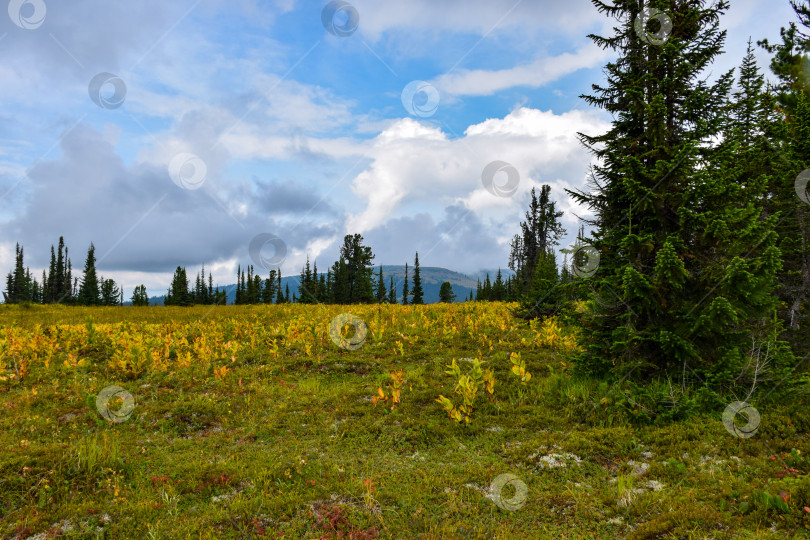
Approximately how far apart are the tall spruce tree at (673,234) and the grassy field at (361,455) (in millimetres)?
1052

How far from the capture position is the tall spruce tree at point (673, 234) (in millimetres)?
6957

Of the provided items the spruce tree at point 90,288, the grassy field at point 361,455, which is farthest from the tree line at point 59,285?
the grassy field at point 361,455

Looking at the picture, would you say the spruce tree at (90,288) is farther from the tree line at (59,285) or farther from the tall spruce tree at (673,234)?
the tall spruce tree at (673,234)

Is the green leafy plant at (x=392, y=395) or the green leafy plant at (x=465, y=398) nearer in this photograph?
the green leafy plant at (x=465, y=398)

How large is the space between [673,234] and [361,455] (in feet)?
23.9

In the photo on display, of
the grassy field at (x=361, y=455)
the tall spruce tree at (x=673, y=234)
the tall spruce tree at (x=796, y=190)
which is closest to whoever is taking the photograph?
the grassy field at (x=361, y=455)

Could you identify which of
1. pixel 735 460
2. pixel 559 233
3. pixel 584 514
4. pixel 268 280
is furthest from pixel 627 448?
pixel 268 280

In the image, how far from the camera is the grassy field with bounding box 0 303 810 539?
13.9 feet

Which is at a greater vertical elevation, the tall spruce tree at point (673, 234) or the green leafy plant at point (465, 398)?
the tall spruce tree at point (673, 234)

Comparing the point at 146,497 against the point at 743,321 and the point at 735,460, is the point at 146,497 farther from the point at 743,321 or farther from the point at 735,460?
the point at 743,321

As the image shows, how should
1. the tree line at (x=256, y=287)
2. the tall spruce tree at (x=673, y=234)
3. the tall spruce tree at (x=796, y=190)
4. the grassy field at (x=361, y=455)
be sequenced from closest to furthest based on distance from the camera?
the grassy field at (x=361, y=455) → the tall spruce tree at (x=673, y=234) → the tall spruce tree at (x=796, y=190) → the tree line at (x=256, y=287)

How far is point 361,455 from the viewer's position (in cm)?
617

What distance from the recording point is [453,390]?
864cm

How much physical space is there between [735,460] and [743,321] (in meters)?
3.15
